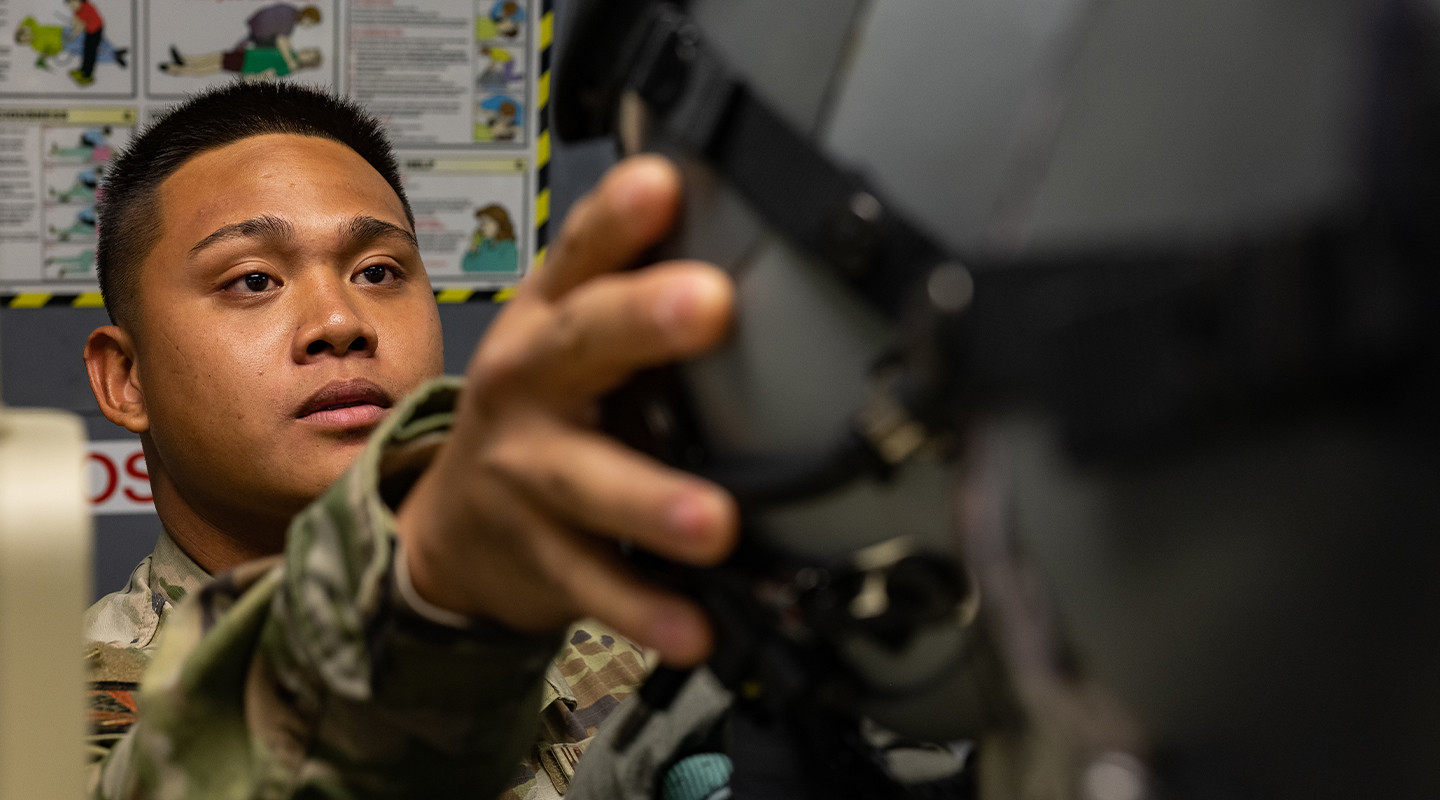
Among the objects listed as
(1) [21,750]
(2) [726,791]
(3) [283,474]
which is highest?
(1) [21,750]

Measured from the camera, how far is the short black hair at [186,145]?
4.05 ft

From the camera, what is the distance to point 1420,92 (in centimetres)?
29

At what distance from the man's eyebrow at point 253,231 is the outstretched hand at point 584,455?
72 cm

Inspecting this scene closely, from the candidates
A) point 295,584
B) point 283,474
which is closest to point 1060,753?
point 295,584

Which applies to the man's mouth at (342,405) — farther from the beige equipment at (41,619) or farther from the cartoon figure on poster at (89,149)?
the cartoon figure on poster at (89,149)

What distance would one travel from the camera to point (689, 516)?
15.1 inches

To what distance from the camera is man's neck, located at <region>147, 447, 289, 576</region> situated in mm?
1193

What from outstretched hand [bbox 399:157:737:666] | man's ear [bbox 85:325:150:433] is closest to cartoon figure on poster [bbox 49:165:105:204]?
man's ear [bbox 85:325:150:433]

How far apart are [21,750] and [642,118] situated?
0.38 meters

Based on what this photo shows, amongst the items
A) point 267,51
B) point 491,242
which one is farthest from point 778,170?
point 267,51

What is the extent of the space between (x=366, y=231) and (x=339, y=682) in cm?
75

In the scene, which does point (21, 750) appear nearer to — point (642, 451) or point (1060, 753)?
point (642, 451)

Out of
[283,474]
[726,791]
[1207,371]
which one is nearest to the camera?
[1207,371]

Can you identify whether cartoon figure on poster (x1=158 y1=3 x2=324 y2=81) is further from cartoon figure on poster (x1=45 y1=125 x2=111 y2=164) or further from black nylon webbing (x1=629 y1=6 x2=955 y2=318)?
black nylon webbing (x1=629 y1=6 x2=955 y2=318)
